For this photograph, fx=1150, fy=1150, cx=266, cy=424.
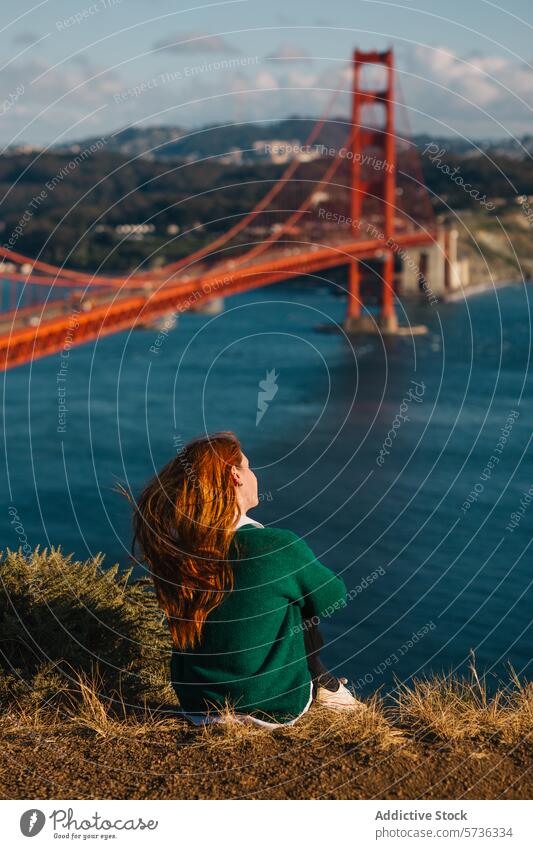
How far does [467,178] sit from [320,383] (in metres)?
55.6

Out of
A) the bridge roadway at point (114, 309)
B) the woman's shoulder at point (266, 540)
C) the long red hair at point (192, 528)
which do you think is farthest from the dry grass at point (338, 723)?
the bridge roadway at point (114, 309)

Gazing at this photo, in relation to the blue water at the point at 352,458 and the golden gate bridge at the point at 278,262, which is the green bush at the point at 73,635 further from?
the golden gate bridge at the point at 278,262

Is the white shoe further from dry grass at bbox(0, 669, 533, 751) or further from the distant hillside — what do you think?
the distant hillside

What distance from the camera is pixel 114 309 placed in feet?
86.6

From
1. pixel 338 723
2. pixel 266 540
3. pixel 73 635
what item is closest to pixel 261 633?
pixel 266 540

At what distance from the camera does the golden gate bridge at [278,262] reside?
79.0 feet

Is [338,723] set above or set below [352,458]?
above

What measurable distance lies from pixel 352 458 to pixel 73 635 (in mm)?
33499

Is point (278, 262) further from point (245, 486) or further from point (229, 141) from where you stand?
point (229, 141)

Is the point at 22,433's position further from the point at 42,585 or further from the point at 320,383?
the point at 42,585

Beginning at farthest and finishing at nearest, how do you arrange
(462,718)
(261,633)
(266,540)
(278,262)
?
1. (278,262)
2. (462,718)
3. (261,633)
4. (266,540)

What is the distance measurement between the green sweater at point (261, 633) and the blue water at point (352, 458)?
247 centimetres

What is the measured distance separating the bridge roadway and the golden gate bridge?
1.4 inches

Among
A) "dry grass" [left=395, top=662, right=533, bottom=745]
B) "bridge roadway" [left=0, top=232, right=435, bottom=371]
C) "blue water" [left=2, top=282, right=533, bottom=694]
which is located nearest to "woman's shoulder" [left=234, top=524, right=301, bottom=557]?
"dry grass" [left=395, top=662, right=533, bottom=745]
